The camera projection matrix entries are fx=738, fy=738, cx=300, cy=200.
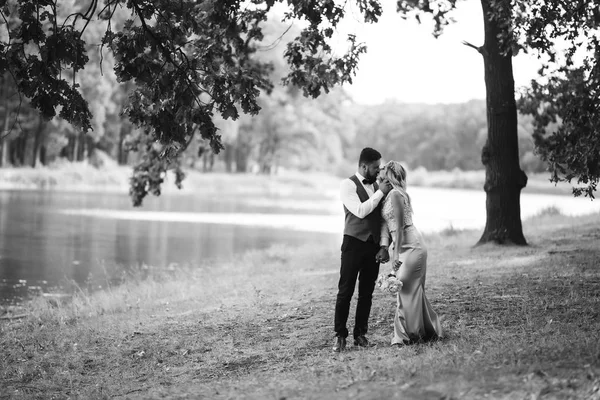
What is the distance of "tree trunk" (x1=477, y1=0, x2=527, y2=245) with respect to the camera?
16.7m

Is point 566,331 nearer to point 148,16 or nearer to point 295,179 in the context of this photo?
point 148,16

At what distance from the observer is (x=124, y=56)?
31.6 feet

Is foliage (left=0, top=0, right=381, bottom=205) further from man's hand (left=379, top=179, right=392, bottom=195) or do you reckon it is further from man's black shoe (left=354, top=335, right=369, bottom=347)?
man's black shoe (left=354, top=335, right=369, bottom=347)

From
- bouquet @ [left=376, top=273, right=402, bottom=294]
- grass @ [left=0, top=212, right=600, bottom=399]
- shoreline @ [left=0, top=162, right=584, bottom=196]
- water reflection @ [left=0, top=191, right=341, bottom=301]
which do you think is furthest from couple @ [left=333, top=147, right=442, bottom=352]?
shoreline @ [left=0, top=162, right=584, bottom=196]

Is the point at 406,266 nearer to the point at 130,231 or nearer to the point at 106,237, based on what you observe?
the point at 106,237

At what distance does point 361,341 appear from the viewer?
8641 mm

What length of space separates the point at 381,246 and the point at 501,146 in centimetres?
930

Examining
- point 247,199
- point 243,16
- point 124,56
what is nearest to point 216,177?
point 247,199

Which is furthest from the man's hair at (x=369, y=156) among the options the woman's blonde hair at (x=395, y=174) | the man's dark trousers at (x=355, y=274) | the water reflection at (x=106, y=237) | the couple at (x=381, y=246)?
the water reflection at (x=106, y=237)

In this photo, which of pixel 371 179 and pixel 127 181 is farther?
pixel 127 181

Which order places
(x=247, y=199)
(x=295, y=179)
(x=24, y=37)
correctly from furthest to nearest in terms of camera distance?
(x=295, y=179) < (x=247, y=199) < (x=24, y=37)

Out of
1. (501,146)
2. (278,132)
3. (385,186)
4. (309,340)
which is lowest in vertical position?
(309,340)

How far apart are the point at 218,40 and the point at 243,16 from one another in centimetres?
237

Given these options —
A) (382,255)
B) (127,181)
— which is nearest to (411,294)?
(382,255)
